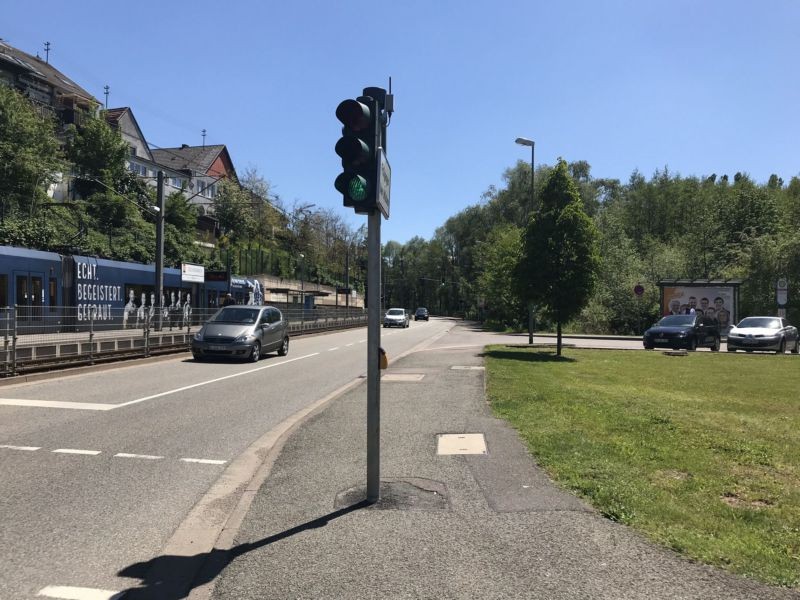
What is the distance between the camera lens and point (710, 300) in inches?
1245

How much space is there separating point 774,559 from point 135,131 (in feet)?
232

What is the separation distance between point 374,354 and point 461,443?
2549 mm

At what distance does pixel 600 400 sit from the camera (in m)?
9.89

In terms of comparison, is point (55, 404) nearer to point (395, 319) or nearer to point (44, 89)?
point (395, 319)

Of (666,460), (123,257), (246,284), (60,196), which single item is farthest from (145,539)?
(60,196)

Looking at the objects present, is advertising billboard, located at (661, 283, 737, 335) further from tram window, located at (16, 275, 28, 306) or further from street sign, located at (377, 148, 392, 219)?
street sign, located at (377, 148, 392, 219)

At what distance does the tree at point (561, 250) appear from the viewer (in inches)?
757

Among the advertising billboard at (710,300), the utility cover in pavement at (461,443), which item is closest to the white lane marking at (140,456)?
the utility cover in pavement at (461,443)

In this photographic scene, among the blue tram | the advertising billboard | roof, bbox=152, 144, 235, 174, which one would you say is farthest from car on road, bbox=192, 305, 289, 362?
roof, bbox=152, 144, 235, 174

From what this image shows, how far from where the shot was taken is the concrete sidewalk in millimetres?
3422

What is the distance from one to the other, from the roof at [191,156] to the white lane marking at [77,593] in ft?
260

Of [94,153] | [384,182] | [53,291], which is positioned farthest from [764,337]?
[94,153]

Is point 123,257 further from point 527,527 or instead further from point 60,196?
point 527,527

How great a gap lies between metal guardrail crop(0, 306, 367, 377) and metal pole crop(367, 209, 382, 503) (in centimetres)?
1145
